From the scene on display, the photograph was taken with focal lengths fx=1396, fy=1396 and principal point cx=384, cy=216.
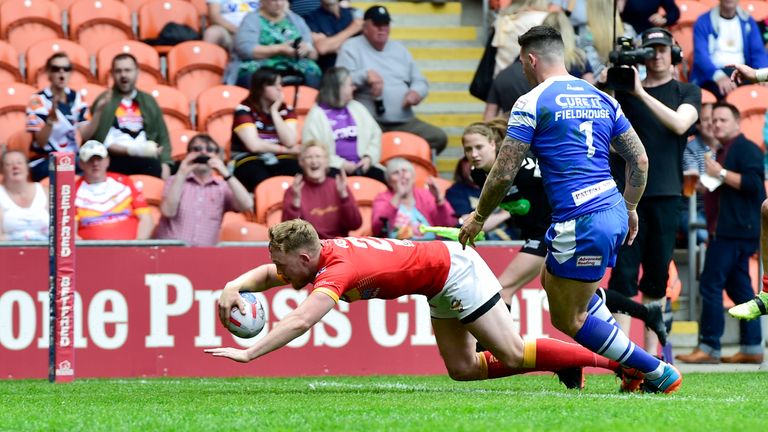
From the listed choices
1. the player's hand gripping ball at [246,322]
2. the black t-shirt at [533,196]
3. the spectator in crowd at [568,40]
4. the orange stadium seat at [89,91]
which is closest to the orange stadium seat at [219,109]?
the orange stadium seat at [89,91]

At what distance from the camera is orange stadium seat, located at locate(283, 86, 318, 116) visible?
14.6 meters

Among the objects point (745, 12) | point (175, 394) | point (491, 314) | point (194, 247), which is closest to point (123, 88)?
point (194, 247)

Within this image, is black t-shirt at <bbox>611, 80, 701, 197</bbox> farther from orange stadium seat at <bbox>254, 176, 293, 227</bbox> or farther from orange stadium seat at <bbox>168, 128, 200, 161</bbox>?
orange stadium seat at <bbox>168, 128, 200, 161</bbox>

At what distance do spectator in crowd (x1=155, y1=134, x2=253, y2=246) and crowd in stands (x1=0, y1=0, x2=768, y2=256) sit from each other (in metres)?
0.01

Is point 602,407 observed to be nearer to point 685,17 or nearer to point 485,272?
point 485,272

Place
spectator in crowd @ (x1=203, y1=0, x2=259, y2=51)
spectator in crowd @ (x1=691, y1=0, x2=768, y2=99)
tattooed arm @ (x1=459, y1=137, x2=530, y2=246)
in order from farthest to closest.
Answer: spectator in crowd @ (x1=691, y1=0, x2=768, y2=99) → spectator in crowd @ (x1=203, y1=0, x2=259, y2=51) → tattooed arm @ (x1=459, y1=137, x2=530, y2=246)

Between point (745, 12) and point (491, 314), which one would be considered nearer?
point (491, 314)

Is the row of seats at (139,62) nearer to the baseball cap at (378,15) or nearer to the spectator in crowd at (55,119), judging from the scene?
the spectator in crowd at (55,119)

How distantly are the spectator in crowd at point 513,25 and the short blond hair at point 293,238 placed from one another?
264 inches

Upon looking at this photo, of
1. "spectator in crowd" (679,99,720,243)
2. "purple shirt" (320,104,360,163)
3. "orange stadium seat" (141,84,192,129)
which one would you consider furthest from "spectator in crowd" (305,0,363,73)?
"spectator in crowd" (679,99,720,243)

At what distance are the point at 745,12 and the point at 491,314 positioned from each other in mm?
9169

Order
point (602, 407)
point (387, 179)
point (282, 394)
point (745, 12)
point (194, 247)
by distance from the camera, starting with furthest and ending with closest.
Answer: point (745, 12) < point (387, 179) < point (194, 247) < point (282, 394) < point (602, 407)

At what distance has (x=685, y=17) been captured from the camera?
55.6 ft

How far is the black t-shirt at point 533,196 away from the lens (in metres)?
9.59
